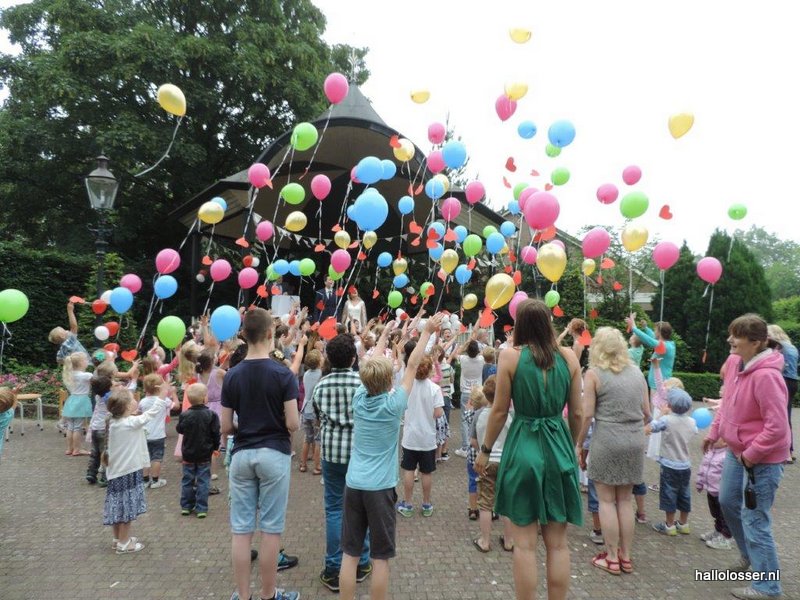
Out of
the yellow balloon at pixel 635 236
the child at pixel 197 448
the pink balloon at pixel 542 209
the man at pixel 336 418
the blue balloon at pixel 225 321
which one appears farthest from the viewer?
the yellow balloon at pixel 635 236

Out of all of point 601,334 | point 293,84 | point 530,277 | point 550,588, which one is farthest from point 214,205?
point 530,277

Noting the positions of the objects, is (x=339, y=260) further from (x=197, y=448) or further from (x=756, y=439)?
(x=756, y=439)

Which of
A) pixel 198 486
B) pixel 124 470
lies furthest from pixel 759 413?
pixel 124 470

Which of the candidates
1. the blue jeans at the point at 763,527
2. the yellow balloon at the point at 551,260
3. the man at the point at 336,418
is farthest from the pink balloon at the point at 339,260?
the blue jeans at the point at 763,527

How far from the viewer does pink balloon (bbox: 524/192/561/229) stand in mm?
5227

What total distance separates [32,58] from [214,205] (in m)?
10.9

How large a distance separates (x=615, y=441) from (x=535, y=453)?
139cm

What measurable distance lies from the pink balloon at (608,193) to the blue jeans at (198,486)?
664cm

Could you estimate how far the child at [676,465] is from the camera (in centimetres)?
425

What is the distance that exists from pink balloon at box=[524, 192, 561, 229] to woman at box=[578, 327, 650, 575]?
1.89m

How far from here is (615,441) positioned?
3.58 meters

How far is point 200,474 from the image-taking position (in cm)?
470

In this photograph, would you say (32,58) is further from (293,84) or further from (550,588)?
(550,588)

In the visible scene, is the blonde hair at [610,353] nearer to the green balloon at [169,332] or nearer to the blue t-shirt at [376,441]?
the blue t-shirt at [376,441]
